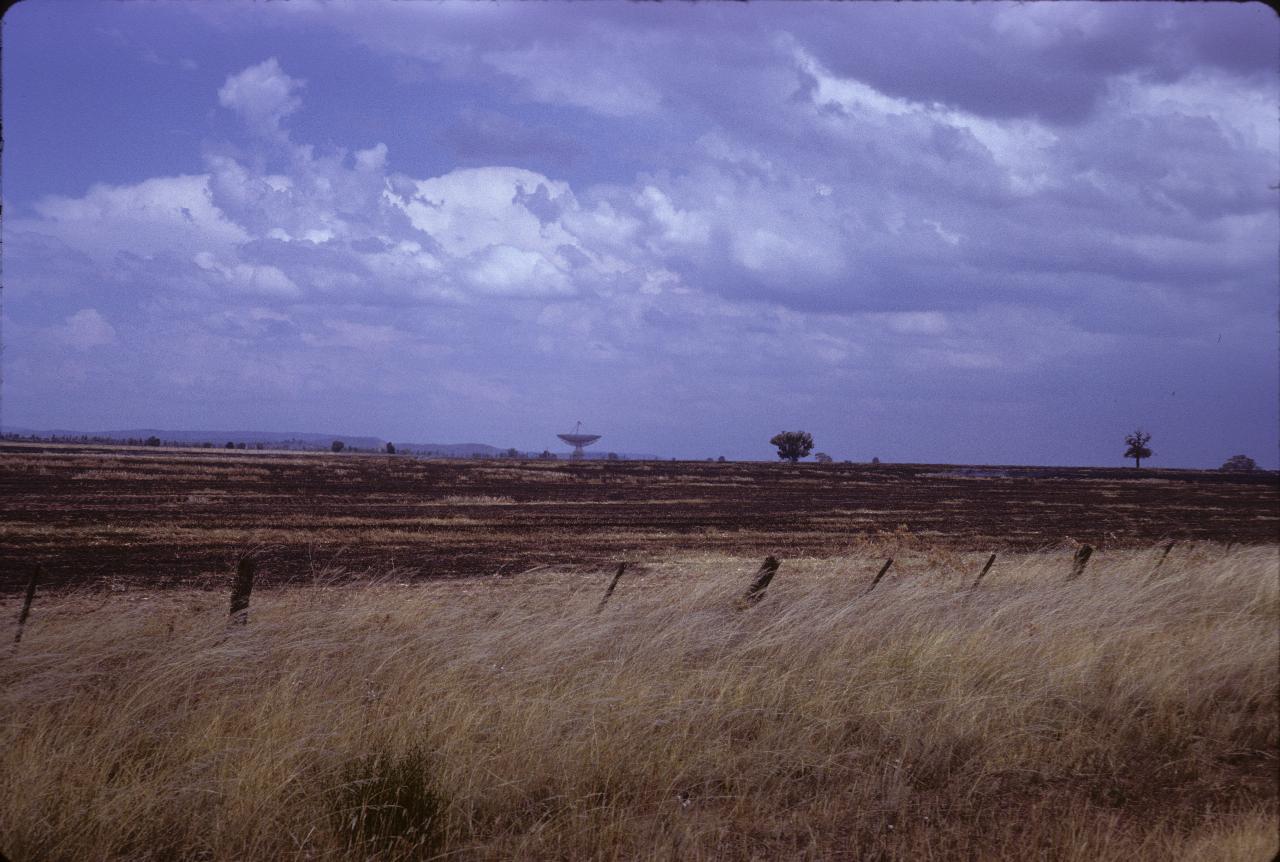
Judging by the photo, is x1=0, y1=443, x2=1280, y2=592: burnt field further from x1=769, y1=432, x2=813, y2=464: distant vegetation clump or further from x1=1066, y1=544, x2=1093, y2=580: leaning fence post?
x1=769, y1=432, x2=813, y2=464: distant vegetation clump

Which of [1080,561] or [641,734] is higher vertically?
[1080,561]

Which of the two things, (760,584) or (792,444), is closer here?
(760,584)

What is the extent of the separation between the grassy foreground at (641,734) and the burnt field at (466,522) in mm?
5498

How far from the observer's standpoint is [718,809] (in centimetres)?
518

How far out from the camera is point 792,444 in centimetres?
15112

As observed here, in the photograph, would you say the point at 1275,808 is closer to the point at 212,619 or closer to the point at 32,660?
the point at 212,619

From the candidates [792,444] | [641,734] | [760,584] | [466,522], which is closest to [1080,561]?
[760,584]

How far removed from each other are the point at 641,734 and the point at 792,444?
148m

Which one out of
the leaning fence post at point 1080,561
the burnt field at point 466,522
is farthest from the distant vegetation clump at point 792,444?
the leaning fence post at point 1080,561

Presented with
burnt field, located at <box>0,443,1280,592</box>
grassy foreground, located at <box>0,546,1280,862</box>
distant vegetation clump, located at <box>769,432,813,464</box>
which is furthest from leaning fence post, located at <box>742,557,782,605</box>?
distant vegetation clump, located at <box>769,432,813,464</box>

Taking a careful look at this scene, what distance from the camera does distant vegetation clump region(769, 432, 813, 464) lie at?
151 metres

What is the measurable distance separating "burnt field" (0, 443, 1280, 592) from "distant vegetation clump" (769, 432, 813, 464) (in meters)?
86.8

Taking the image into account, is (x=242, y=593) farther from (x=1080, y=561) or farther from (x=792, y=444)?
(x=792, y=444)

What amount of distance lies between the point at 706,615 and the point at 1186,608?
208 inches
